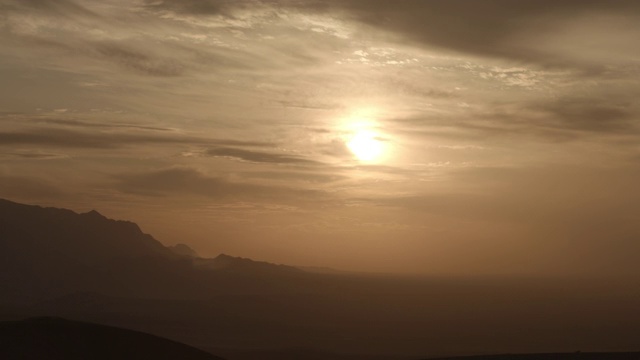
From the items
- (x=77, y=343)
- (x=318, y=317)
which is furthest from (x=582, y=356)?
(x=318, y=317)

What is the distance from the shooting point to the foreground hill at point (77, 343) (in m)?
31.6

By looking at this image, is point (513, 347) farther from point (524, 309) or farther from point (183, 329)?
point (524, 309)

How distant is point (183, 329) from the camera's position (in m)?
111

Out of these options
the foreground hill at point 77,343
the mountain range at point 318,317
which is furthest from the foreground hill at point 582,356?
the foreground hill at point 77,343

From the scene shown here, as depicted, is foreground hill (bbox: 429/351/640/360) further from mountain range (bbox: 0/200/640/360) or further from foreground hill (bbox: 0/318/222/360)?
foreground hill (bbox: 0/318/222/360)

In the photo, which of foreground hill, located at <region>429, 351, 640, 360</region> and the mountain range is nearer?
foreground hill, located at <region>429, 351, 640, 360</region>

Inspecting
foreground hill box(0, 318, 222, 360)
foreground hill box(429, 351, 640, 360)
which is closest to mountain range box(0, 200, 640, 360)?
foreground hill box(429, 351, 640, 360)

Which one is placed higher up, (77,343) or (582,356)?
(582,356)

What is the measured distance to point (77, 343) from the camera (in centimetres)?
3300

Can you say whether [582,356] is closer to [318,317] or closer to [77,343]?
[77,343]

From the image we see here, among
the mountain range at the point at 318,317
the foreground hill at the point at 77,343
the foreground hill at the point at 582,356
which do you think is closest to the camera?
the foreground hill at the point at 77,343

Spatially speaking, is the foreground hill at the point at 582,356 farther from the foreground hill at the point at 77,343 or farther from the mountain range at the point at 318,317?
the foreground hill at the point at 77,343

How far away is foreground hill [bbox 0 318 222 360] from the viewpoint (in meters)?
31.6

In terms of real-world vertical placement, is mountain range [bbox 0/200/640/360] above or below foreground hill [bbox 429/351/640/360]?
above
